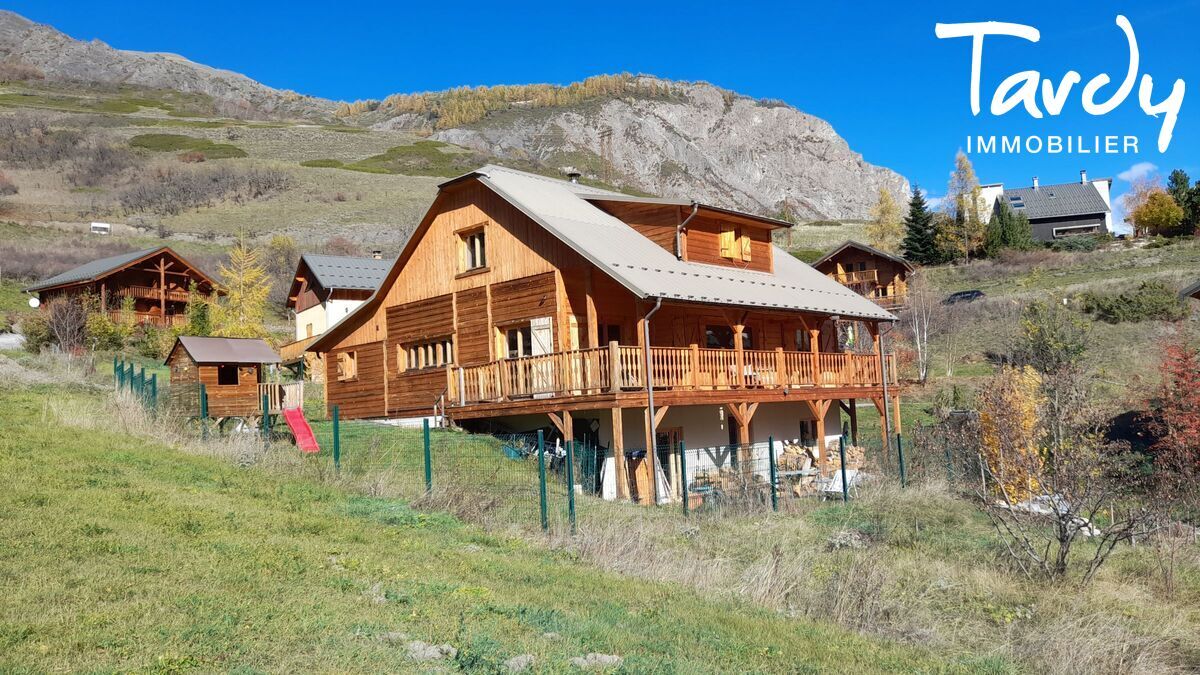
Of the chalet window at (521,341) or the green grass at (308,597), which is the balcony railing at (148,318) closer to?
the chalet window at (521,341)

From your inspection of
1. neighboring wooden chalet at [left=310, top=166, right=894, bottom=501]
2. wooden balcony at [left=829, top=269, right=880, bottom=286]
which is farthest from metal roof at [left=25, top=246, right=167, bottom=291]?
wooden balcony at [left=829, top=269, right=880, bottom=286]

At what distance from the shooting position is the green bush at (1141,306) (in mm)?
43750

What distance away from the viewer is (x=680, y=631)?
8125 mm

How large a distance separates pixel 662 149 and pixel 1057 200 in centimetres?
10664

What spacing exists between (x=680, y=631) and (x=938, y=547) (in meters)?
7.31

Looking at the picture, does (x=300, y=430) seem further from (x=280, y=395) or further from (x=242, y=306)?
(x=242, y=306)

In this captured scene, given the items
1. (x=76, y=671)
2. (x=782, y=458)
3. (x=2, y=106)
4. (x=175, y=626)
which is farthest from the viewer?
(x=2, y=106)

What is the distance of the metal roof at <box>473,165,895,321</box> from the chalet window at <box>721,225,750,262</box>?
466mm

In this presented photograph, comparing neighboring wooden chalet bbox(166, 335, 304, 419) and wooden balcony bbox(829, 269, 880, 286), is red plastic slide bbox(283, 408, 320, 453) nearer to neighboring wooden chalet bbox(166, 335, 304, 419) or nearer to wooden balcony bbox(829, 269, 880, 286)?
neighboring wooden chalet bbox(166, 335, 304, 419)

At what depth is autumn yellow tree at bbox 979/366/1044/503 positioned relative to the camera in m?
Answer: 15.1

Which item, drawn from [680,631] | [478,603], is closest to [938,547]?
[680,631]

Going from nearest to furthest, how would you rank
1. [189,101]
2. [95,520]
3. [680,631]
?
[680,631], [95,520], [189,101]

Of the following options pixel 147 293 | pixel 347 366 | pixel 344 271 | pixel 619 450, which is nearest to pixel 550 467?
pixel 619 450

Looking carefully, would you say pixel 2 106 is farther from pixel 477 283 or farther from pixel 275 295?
pixel 477 283
